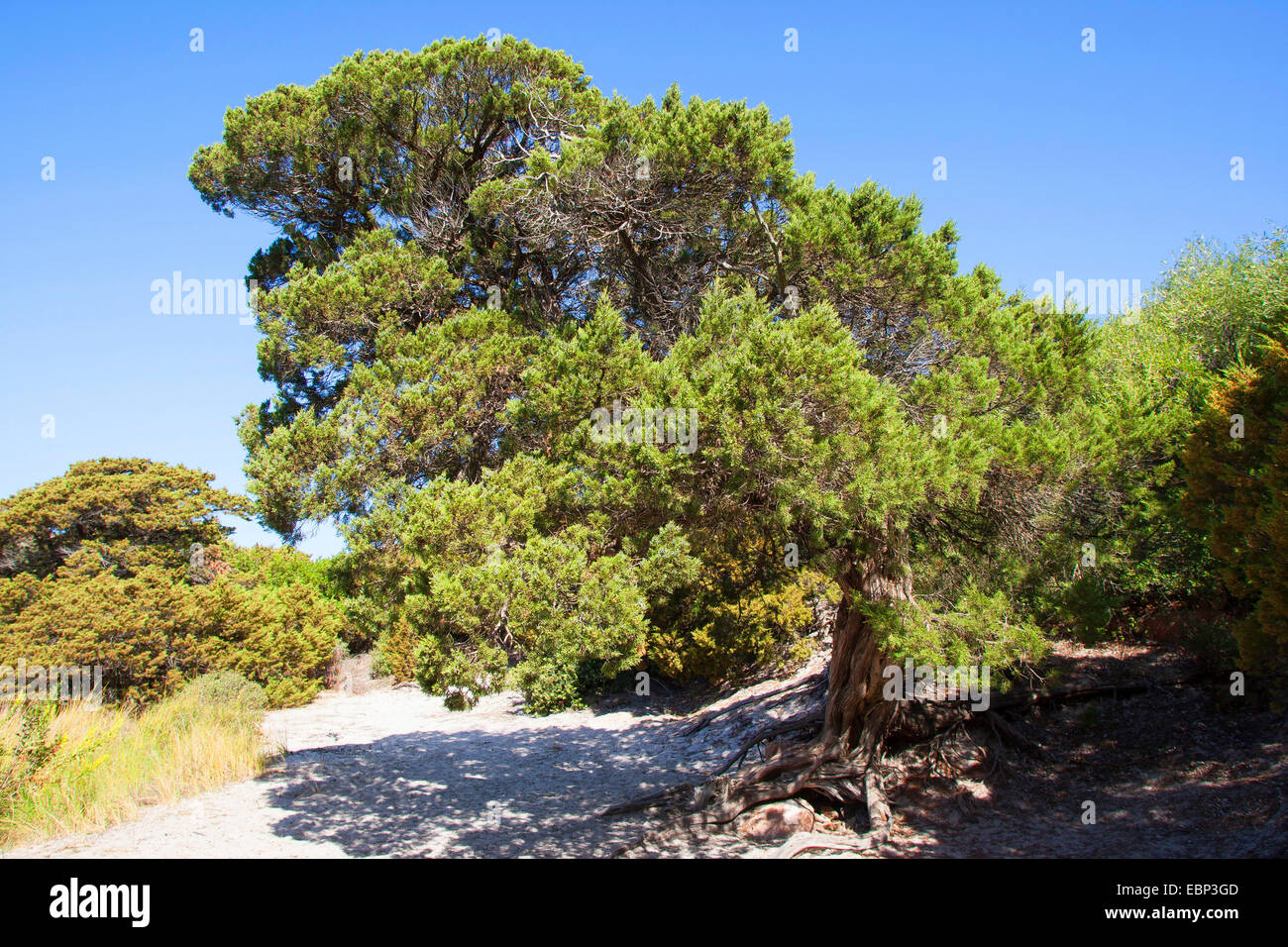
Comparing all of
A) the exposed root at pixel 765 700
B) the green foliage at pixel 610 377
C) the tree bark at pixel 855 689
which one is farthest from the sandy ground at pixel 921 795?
the green foliage at pixel 610 377

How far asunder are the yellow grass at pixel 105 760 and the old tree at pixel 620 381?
3.77 metres

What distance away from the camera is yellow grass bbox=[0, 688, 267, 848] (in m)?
7.62

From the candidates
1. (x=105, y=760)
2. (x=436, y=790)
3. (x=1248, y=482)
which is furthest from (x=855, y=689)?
(x=105, y=760)

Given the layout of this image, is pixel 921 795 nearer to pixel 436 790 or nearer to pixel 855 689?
pixel 855 689

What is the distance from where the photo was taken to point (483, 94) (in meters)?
7.91

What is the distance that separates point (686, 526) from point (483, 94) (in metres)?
5.35

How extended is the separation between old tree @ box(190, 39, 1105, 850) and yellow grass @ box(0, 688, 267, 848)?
12.4ft

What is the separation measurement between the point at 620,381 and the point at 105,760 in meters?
7.96

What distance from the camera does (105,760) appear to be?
8.70 metres

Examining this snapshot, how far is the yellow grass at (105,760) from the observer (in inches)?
300

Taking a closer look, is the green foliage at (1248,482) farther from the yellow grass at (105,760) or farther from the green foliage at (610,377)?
the yellow grass at (105,760)

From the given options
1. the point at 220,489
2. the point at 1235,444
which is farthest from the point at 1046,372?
the point at 220,489

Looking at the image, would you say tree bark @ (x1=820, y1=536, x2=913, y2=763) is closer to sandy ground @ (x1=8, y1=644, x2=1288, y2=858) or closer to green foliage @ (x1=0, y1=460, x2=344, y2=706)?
sandy ground @ (x1=8, y1=644, x2=1288, y2=858)
